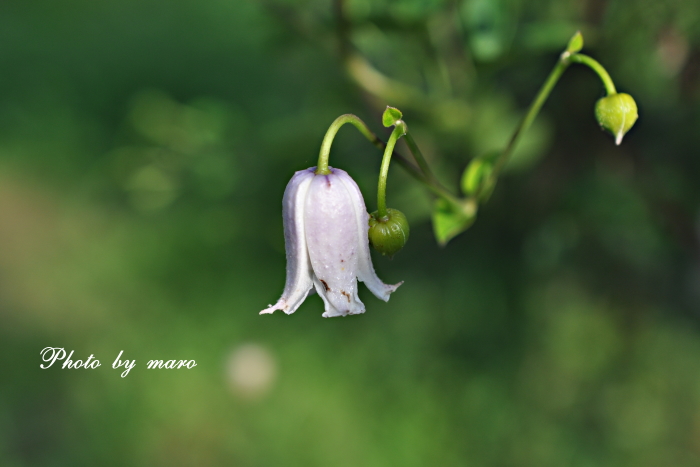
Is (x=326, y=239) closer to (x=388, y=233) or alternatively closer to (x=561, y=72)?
(x=388, y=233)

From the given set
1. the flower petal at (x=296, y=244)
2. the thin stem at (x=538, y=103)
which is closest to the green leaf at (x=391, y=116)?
the flower petal at (x=296, y=244)

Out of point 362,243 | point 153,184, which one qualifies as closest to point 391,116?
point 362,243

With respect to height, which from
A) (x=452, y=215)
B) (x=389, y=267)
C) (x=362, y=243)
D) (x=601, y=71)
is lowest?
(x=389, y=267)

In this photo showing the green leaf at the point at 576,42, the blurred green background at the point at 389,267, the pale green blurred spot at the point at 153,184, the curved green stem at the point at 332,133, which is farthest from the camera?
the pale green blurred spot at the point at 153,184

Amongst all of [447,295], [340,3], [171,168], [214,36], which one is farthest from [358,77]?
[214,36]

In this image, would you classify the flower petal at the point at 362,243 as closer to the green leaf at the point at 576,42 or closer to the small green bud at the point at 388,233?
the small green bud at the point at 388,233

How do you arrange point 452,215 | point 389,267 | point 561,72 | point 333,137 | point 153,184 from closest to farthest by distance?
point 333,137 → point 561,72 → point 452,215 → point 153,184 → point 389,267

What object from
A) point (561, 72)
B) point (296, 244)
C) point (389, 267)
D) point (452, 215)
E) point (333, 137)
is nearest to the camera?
point (333, 137)

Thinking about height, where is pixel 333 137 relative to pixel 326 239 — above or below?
above
